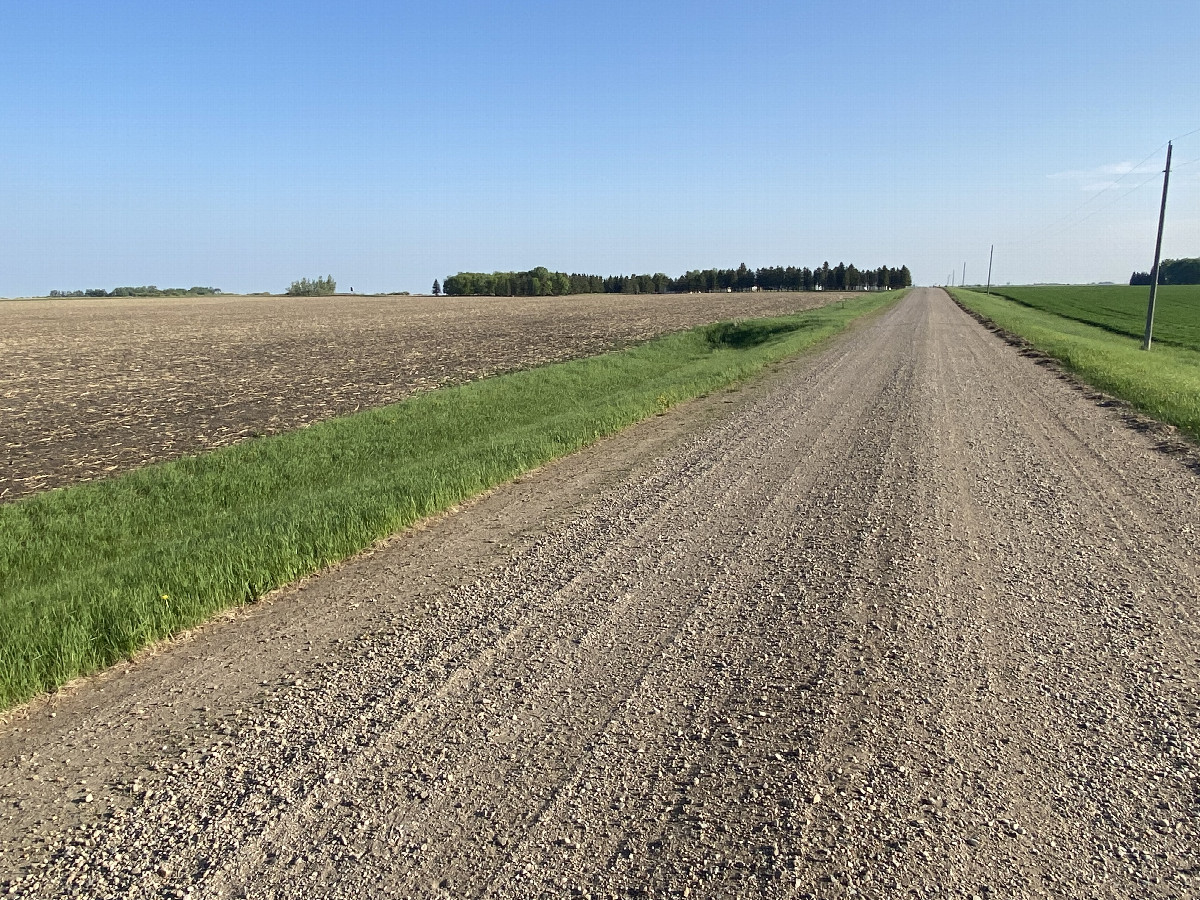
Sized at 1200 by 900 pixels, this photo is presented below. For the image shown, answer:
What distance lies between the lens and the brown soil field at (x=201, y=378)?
13.5m

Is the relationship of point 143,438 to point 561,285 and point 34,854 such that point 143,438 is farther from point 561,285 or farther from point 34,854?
point 561,285

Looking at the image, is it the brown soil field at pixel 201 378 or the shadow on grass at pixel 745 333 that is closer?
the brown soil field at pixel 201 378

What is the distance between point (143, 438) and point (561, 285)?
159480 millimetres

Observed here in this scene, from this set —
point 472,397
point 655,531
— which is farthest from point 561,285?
point 655,531

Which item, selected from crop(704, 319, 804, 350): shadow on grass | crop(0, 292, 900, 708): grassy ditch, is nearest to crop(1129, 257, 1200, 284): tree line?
crop(704, 319, 804, 350): shadow on grass

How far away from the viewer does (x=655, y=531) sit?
24.0ft

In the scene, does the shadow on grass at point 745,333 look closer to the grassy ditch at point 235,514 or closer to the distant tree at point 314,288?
the grassy ditch at point 235,514

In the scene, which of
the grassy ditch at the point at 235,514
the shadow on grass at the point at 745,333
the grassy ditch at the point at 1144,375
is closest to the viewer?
the grassy ditch at the point at 235,514

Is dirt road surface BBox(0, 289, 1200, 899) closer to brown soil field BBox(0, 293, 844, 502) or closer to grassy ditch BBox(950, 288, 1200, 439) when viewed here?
grassy ditch BBox(950, 288, 1200, 439)

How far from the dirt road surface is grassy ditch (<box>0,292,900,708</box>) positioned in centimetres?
37

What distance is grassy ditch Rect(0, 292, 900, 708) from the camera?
5281 mm

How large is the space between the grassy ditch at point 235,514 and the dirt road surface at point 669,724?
1.23 ft

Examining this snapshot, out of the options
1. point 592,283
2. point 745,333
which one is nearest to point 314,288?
point 592,283

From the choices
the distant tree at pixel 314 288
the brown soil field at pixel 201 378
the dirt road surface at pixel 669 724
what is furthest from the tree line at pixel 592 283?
the dirt road surface at pixel 669 724
